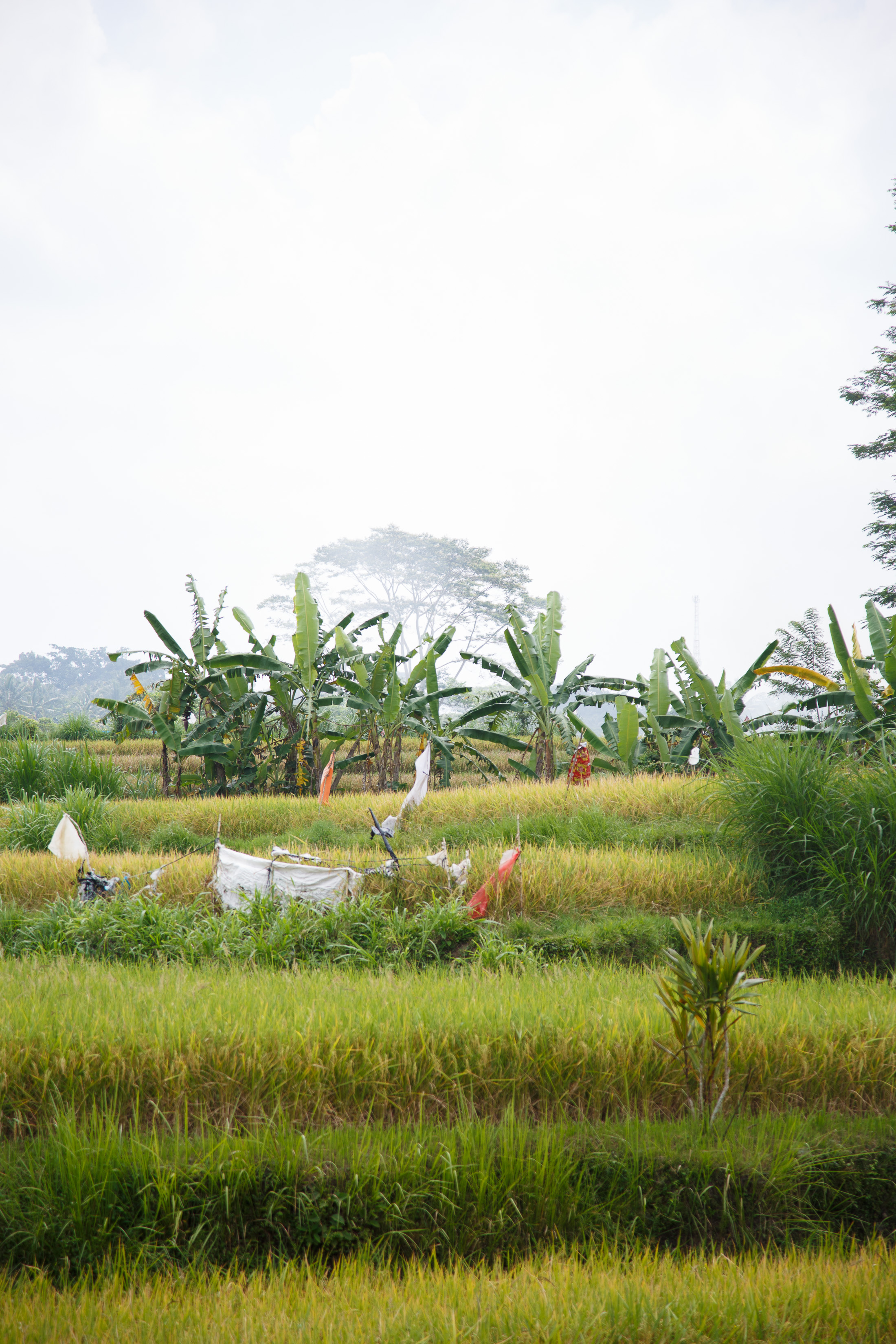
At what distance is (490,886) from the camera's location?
6.07 m

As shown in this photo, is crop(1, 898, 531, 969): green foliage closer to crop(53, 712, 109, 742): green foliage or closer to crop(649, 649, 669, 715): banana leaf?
crop(649, 649, 669, 715): banana leaf

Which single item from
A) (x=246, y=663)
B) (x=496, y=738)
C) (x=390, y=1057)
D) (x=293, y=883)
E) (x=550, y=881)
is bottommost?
(x=390, y=1057)

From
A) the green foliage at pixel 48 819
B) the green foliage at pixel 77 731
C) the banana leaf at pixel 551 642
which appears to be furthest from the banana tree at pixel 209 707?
the green foliage at pixel 77 731

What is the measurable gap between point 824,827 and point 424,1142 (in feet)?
13.0

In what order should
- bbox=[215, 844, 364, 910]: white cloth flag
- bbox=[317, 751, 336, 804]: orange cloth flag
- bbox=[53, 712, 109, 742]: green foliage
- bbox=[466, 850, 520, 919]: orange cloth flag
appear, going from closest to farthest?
bbox=[466, 850, 520, 919]: orange cloth flag, bbox=[215, 844, 364, 910]: white cloth flag, bbox=[317, 751, 336, 804]: orange cloth flag, bbox=[53, 712, 109, 742]: green foliage

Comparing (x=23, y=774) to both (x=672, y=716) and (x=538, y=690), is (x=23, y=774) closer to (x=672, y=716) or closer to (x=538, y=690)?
(x=538, y=690)

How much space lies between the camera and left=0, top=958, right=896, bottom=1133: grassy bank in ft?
12.0

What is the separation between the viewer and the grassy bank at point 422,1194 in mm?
3008

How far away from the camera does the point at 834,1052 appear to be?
3.95 m

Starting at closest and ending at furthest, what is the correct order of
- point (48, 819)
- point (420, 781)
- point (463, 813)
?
point (420, 781)
point (48, 819)
point (463, 813)

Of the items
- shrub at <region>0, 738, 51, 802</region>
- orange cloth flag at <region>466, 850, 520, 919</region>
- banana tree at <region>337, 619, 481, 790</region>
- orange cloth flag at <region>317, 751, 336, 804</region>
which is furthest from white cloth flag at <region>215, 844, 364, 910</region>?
shrub at <region>0, 738, 51, 802</region>

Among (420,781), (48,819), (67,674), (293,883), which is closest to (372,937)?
(293,883)

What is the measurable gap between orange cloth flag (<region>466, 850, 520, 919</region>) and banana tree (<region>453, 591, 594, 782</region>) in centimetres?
465

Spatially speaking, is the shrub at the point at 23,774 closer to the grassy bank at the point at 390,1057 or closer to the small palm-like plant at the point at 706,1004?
the grassy bank at the point at 390,1057
